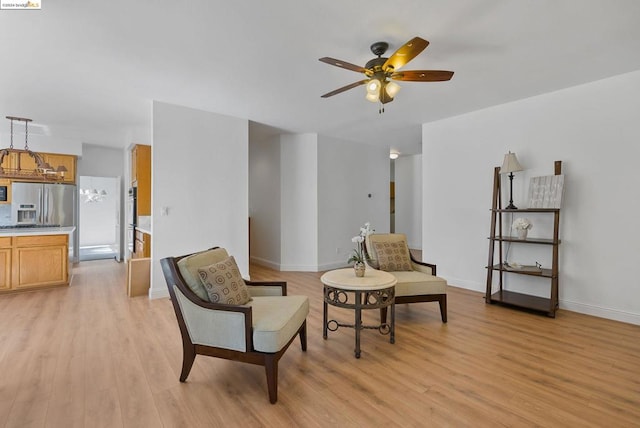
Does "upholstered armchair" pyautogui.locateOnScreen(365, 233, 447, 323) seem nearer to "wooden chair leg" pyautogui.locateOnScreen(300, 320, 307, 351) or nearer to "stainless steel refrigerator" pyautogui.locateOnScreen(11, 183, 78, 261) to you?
"wooden chair leg" pyautogui.locateOnScreen(300, 320, 307, 351)

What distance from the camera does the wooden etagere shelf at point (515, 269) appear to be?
357 cm

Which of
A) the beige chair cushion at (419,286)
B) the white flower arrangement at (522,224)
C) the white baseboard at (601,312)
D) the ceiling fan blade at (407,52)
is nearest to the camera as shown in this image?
the ceiling fan blade at (407,52)

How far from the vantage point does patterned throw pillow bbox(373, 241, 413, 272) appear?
3619 mm

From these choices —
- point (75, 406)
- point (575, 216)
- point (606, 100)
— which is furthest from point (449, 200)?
point (75, 406)

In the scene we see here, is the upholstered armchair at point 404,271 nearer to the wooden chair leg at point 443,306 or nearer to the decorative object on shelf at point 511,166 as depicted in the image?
the wooden chair leg at point 443,306

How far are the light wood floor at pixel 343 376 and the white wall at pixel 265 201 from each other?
10.1 feet

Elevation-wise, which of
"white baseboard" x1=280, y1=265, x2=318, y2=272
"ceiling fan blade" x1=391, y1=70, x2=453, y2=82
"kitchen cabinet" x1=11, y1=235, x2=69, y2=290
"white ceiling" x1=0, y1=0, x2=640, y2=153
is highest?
"white ceiling" x1=0, y1=0, x2=640, y2=153

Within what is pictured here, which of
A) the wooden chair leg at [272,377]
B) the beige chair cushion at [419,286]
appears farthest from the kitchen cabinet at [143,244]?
the beige chair cushion at [419,286]

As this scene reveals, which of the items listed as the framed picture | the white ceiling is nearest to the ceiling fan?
the white ceiling

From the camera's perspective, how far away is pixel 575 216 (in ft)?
12.1

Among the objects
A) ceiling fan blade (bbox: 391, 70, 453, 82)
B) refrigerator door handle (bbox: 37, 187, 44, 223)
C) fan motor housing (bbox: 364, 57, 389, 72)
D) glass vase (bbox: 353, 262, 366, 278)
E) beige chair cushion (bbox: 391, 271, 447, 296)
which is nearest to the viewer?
ceiling fan blade (bbox: 391, 70, 453, 82)

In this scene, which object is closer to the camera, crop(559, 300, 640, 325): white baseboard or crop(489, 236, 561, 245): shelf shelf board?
crop(559, 300, 640, 325): white baseboard

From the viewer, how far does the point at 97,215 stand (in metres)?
9.46

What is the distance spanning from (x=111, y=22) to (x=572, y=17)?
3.45 meters
